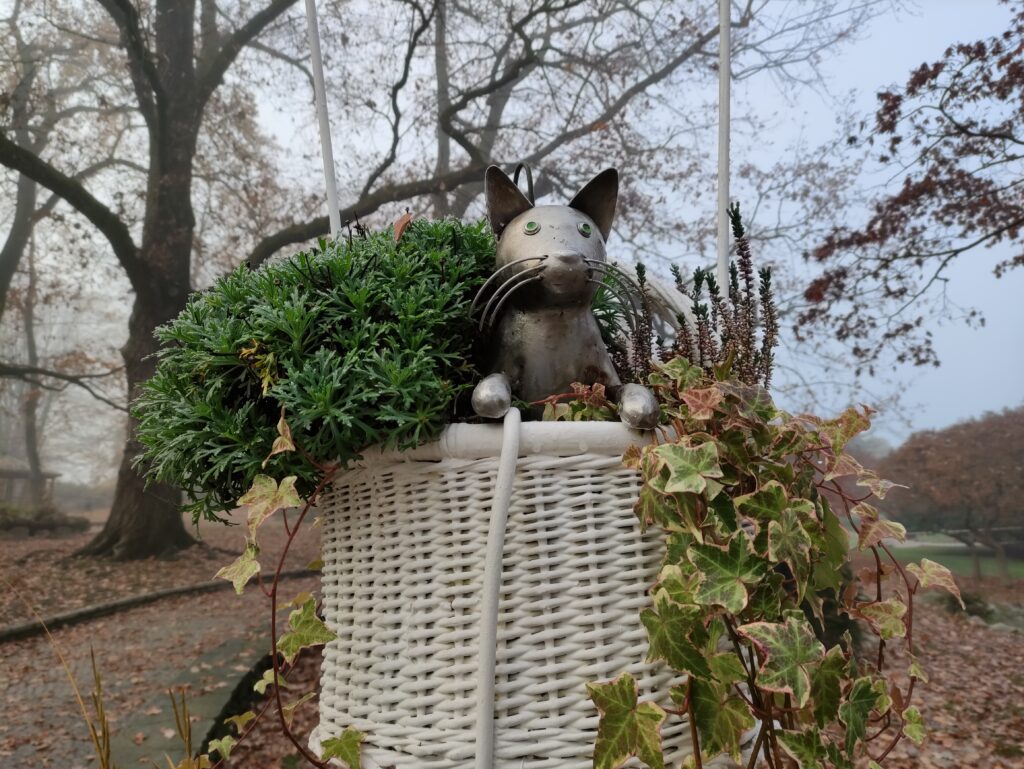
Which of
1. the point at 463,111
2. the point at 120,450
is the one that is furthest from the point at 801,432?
the point at 120,450

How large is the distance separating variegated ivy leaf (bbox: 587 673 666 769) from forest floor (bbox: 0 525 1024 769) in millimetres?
1386

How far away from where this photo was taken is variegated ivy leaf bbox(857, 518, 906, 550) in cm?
59

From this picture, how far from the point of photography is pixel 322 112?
90 centimetres

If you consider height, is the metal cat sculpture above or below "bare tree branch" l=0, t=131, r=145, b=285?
below

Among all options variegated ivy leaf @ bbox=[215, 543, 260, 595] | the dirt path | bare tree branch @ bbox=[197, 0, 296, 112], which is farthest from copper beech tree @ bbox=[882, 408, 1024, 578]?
bare tree branch @ bbox=[197, 0, 296, 112]

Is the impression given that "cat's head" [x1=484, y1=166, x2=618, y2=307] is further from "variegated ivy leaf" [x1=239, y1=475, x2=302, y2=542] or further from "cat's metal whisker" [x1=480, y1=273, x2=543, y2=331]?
"variegated ivy leaf" [x1=239, y1=475, x2=302, y2=542]

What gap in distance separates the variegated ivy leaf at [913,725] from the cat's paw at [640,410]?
33 centimetres

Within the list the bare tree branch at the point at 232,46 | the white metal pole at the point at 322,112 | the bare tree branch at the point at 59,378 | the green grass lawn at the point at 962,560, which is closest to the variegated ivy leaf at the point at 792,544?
the white metal pole at the point at 322,112

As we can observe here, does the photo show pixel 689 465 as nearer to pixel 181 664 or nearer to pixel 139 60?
pixel 181 664

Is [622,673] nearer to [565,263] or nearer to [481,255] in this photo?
[565,263]

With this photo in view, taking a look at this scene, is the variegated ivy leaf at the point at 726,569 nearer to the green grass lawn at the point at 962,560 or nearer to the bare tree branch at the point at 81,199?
the green grass lawn at the point at 962,560

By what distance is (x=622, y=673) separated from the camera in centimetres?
50

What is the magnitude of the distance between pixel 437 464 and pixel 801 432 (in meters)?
0.31

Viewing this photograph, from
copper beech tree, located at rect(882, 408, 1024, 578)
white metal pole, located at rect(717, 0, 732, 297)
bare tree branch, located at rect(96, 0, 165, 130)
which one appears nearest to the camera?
white metal pole, located at rect(717, 0, 732, 297)
